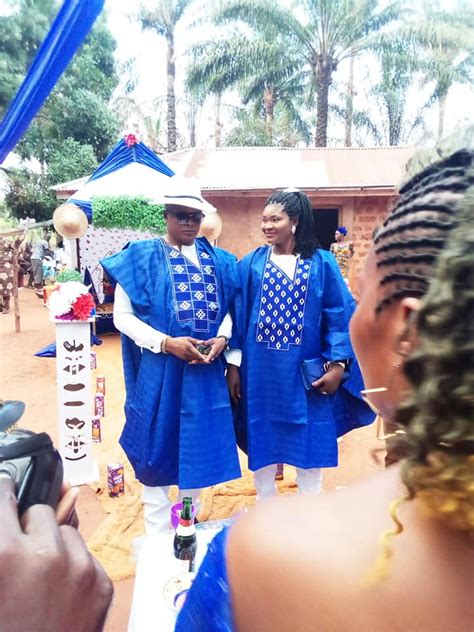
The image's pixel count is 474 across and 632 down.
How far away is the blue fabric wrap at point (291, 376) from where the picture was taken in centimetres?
252

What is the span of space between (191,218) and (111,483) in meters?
1.90

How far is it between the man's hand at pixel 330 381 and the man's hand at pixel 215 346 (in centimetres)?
51

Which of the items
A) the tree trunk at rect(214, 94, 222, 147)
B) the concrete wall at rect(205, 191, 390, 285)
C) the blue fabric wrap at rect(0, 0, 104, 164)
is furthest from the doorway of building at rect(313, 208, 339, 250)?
the tree trunk at rect(214, 94, 222, 147)

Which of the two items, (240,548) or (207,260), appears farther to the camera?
(207,260)

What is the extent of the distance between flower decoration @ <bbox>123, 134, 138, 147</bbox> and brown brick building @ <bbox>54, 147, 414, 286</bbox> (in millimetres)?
1670

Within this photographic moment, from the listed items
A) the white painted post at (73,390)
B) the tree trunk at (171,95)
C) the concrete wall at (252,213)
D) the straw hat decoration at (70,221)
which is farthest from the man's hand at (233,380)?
the tree trunk at (171,95)

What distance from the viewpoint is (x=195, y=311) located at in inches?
91.7

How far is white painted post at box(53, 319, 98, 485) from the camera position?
328cm

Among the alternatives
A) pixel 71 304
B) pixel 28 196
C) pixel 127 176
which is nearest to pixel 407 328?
pixel 71 304

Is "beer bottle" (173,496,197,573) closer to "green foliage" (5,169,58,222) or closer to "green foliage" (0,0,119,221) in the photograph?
"green foliage" (0,0,119,221)

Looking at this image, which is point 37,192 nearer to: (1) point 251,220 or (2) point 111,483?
(1) point 251,220

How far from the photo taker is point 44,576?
623 mm

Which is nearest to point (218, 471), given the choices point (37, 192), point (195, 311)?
point (195, 311)

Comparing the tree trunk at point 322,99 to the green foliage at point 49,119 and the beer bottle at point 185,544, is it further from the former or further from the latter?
the beer bottle at point 185,544
